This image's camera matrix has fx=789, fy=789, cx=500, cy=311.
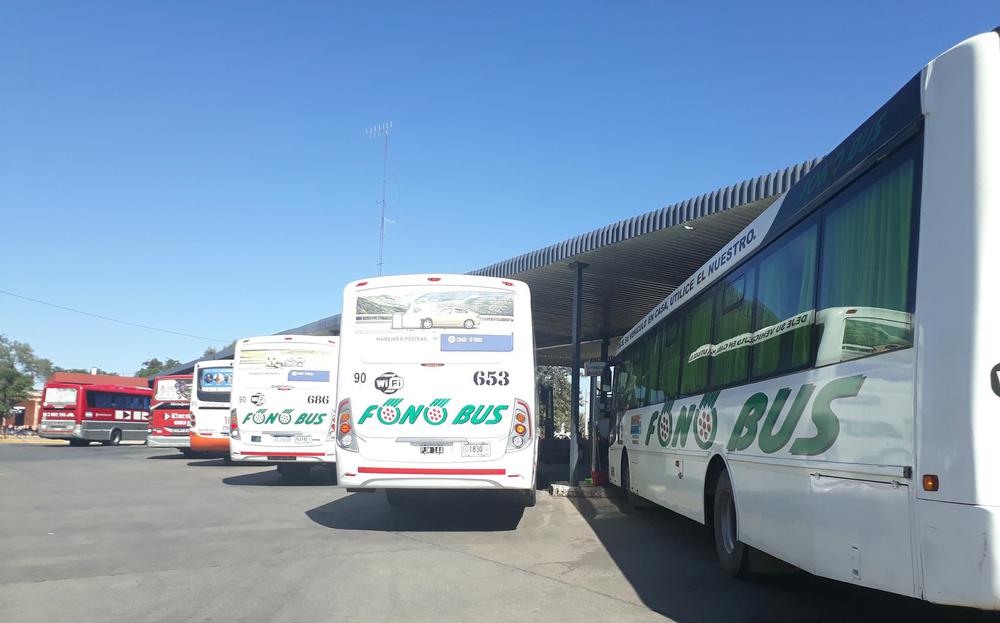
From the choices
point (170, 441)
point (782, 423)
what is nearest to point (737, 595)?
point (782, 423)

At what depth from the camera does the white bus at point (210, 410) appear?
21.5m

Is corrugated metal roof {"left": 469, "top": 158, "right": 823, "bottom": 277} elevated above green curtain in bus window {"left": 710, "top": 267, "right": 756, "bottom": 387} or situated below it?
above

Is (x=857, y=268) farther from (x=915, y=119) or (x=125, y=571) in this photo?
(x=125, y=571)

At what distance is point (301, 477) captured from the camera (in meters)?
17.7

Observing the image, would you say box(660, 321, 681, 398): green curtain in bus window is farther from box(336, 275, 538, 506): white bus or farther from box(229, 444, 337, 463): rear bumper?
box(229, 444, 337, 463): rear bumper

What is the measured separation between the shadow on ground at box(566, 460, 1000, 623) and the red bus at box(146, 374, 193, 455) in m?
21.6

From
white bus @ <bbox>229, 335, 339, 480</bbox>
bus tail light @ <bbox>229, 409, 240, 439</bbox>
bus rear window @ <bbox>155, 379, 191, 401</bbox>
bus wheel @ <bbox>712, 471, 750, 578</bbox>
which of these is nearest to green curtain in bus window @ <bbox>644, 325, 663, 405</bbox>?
bus wheel @ <bbox>712, 471, 750, 578</bbox>

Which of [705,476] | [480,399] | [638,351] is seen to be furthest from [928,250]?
[638,351]

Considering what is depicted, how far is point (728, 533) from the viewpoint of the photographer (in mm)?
7102

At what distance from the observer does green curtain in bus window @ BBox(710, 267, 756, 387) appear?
22.4 feet

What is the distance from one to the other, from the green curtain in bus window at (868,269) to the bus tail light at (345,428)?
19.4 ft

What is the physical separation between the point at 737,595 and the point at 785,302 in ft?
8.06

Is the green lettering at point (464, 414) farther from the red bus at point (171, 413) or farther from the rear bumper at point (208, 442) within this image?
the red bus at point (171, 413)

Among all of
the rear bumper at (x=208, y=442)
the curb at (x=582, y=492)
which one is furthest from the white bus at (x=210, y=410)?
the curb at (x=582, y=492)
